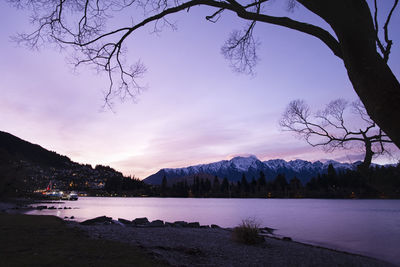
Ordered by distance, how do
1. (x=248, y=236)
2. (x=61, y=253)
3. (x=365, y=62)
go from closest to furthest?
1. (x=365, y=62)
2. (x=61, y=253)
3. (x=248, y=236)

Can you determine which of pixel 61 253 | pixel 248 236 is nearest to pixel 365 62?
pixel 61 253

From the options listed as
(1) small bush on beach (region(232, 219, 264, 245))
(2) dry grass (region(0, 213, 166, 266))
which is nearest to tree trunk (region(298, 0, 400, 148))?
(2) dry grass (region(0, 213, 166, 266))

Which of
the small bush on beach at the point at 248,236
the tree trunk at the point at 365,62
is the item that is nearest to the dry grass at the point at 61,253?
the tree trunk at the point at 365,62

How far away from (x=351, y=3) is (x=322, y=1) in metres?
0.28

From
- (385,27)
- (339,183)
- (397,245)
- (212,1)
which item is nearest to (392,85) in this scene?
(385,27)

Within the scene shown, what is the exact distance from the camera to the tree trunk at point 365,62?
2.45m

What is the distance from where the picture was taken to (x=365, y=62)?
8.54ft

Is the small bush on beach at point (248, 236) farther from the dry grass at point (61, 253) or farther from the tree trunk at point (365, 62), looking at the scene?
the tree trunk at point (365, 62)

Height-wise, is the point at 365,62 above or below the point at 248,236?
above

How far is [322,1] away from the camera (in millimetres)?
2746

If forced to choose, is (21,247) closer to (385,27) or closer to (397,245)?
(385,27)

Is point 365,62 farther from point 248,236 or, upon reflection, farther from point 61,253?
point 248,236

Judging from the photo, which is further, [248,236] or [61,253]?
[248,236]

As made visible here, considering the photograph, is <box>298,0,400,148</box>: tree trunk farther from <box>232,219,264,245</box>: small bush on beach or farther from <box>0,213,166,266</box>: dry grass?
<box>232,219,264,245</box>: small bush on beach
